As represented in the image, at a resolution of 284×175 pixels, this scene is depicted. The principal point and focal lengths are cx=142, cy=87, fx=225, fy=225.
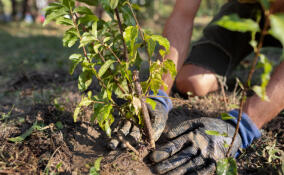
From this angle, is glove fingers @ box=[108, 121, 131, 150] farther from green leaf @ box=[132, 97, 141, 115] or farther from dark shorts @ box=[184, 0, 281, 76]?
dark shorts @ box=[184, 0, 281, 76]

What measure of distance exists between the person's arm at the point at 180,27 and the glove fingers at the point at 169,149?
0.93 meters

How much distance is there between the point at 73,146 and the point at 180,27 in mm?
1506

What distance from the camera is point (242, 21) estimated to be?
79 cm

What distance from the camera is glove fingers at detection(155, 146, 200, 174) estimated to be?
1368 millimetres

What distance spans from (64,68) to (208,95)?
2243 millimetres

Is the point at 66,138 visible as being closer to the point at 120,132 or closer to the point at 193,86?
the point at 120,132

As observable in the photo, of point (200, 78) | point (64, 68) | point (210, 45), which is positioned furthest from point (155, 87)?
point (64, 68)

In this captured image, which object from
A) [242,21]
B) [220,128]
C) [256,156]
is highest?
[242,21]

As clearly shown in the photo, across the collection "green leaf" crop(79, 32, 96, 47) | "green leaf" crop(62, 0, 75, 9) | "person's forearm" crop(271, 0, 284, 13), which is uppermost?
"person's forearm" crop(271, 0, 284, 13)

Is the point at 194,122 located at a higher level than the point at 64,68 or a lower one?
higher

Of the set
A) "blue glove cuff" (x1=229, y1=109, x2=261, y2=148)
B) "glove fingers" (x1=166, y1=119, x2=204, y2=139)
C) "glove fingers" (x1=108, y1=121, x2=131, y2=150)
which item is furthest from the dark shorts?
"glove fingers" (x1=108, y1=121, x2=131, y2=150)

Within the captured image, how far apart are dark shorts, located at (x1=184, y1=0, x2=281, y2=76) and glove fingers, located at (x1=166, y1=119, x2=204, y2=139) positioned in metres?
1.44

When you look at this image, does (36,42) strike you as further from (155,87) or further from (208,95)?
(155,87)

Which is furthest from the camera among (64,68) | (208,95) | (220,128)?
(64,68)
